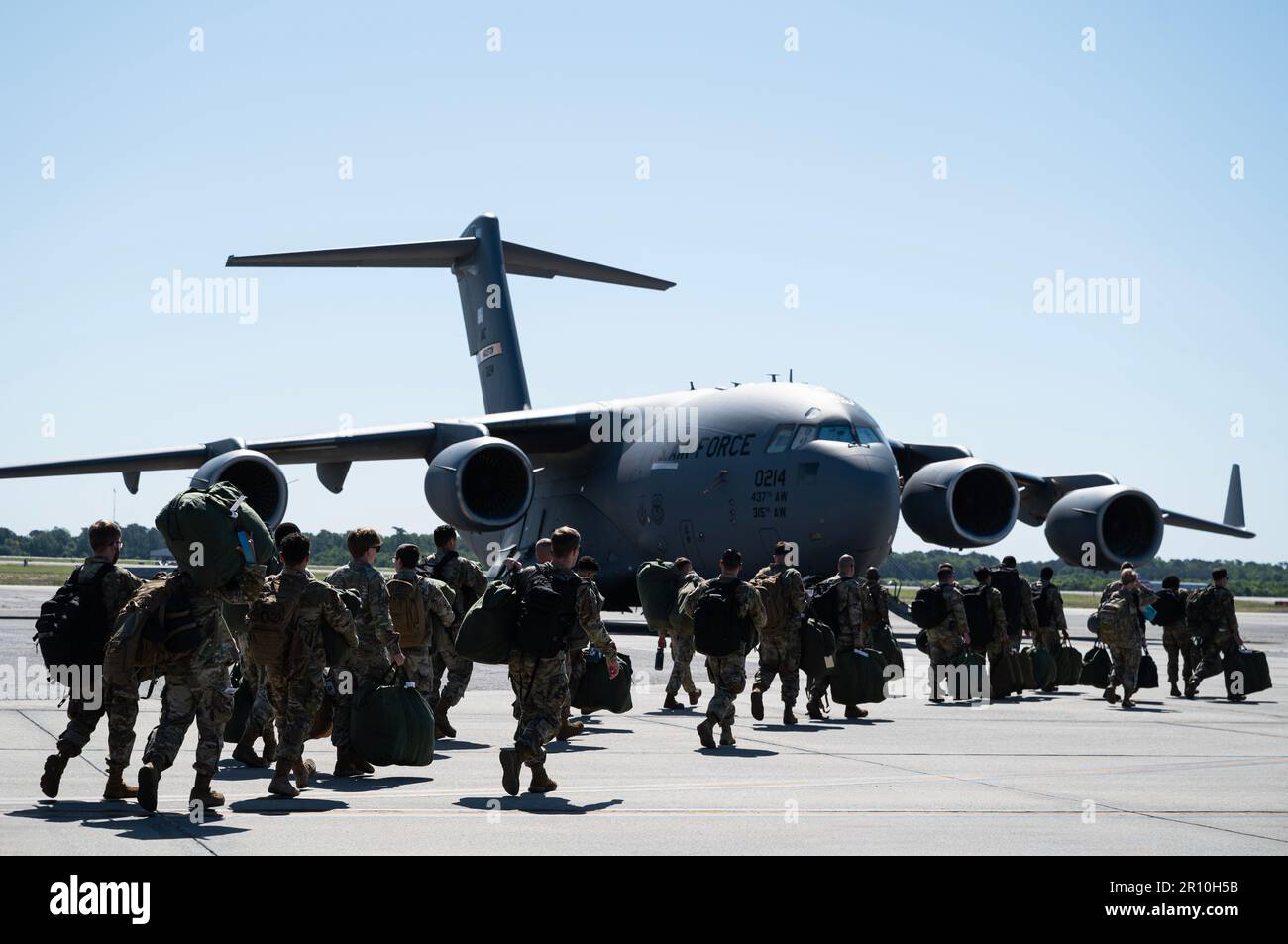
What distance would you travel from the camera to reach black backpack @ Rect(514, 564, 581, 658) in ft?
29.5

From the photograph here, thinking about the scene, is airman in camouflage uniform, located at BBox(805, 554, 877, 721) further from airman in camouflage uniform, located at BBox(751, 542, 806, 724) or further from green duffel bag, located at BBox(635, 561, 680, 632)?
green duffel bag, located at BBox(635, 561, 680, 632)

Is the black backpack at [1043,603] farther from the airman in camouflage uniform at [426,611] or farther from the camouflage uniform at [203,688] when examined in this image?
the camouflage uniform at [203,688]

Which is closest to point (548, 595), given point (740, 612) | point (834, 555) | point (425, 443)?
point (740, 612)

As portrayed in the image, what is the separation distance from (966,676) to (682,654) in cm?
391

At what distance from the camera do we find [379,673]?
32.3 ft

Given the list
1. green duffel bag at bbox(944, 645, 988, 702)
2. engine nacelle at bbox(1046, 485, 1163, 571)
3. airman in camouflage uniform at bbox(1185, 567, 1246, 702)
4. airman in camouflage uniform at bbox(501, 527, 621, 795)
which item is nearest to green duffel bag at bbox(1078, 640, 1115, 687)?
airman in camouflage uniform at bbox(1185, 567, 1246, 702)

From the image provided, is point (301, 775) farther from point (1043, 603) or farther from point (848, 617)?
point (1043, 603)

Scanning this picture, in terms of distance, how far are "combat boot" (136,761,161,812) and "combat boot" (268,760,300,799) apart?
35.8 inches

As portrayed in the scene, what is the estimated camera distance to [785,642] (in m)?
13.2

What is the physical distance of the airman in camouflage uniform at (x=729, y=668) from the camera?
455 inches

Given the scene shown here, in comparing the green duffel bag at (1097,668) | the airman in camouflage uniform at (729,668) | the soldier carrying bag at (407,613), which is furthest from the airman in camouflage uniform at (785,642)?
the green duffel bag at (1097,668)

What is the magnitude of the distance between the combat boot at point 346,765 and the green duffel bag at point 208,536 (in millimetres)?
2219
